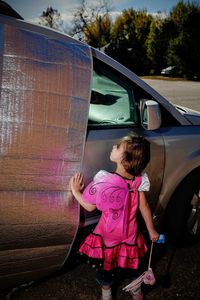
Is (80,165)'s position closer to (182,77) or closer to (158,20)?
(182,77)

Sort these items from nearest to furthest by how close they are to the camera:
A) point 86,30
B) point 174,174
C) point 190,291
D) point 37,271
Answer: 1. point 37,271
2. point 190,291
3. point 174,174
4. point 86,30

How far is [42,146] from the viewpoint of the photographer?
1807 millimetres

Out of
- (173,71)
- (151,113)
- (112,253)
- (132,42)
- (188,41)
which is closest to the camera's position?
(112,253)

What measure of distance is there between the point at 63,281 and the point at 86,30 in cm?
4784

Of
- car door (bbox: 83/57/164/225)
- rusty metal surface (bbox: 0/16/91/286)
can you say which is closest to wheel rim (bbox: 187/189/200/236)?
car door (bbox: 83/57/164/225)

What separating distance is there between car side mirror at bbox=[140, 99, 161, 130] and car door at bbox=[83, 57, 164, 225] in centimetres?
7

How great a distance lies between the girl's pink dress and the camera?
1.91m

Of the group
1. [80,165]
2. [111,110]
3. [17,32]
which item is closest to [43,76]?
[17,32]

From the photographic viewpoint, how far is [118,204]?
6.31 feet

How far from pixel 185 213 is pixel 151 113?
981 mm

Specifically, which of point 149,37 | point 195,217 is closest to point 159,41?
point 149,37

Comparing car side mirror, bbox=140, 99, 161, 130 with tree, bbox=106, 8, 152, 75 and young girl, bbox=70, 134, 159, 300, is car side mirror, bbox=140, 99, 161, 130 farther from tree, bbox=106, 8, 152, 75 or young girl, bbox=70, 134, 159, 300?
tree, bbox=106, 8, 152, 75

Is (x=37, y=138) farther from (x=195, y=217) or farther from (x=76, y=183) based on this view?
(x=195, y=217)

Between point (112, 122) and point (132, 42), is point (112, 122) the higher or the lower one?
the lower one
